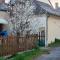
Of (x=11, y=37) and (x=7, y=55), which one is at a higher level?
(x=11, y=37)

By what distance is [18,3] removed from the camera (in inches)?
1145

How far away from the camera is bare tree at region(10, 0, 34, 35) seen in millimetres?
27295

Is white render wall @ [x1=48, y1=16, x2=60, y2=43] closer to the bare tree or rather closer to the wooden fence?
the bare tree

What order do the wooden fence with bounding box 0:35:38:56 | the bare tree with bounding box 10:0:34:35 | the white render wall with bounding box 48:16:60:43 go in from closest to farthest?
the wooden fence with bounding box 0:35:38:56 < the bare tree with bounding box 10:0:34:35 < the white render wall with bounding box 48:16:60:43

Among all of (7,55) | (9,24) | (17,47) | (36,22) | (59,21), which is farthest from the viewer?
(59,21)

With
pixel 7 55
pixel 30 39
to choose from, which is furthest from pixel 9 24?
pixel 7 55

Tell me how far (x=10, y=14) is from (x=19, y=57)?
15.1m

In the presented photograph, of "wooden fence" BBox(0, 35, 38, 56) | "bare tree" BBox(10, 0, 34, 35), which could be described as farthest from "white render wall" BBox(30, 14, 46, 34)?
"wooden fence" BBox(0, 35, 38, 56)

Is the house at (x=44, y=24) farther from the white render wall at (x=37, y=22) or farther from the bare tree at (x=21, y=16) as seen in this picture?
the bare tree at (x=21, y=16)

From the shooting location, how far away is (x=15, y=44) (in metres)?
19.0

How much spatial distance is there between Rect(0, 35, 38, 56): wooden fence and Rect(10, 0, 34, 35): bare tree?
14.8ft

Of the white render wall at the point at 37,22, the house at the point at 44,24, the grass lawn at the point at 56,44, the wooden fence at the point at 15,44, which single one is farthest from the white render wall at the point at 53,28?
the wooden fence at the point at 15,44

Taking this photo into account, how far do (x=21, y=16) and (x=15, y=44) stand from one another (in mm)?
9181

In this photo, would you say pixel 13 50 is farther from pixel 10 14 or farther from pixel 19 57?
pixel 10 14
